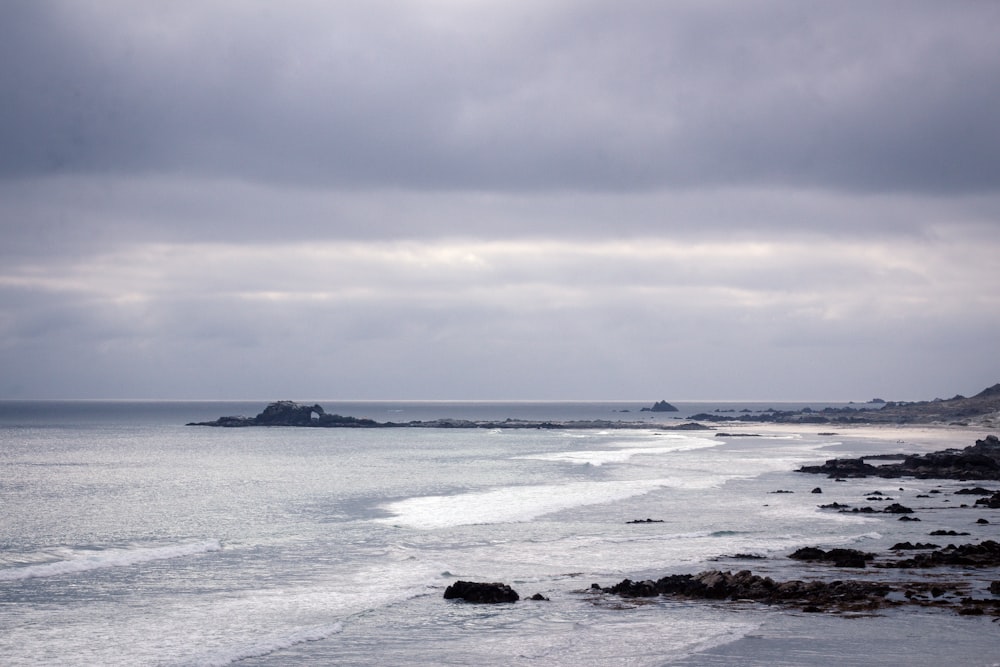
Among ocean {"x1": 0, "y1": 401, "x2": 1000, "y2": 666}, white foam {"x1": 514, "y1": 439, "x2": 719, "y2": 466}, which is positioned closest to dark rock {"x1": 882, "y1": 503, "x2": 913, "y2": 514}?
ocean {"x1": 0, "y1": 401, "x2": 1000, "y2": 666}

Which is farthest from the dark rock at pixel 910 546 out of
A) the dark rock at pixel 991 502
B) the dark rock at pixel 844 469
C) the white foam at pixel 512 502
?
the dark rock at pixel 844 469

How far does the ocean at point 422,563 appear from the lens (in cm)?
2150

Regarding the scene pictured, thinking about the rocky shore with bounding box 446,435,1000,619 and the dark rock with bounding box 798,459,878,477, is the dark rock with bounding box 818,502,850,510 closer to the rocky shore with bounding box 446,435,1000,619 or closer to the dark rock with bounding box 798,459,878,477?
the rocky shore with bounding box 446,435,1000,619

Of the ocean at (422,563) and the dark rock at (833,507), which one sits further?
the dark rock at (833,507)

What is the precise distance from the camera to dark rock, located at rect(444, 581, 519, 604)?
26.4m

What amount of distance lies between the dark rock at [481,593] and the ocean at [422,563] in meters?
0.56

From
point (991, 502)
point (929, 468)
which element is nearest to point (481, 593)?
point (991, 502)

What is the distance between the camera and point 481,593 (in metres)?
26.7

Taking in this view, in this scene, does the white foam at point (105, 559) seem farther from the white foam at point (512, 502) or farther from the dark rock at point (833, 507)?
the dark rock at point (833, 507)

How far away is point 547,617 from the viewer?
24.4 m

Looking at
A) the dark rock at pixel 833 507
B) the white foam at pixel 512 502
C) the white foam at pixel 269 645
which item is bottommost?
the white foam at pixel 269 645

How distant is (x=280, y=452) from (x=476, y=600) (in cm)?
8549

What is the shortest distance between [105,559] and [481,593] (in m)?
15.9

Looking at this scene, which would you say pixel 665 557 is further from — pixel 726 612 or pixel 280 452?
pixel 280 452
